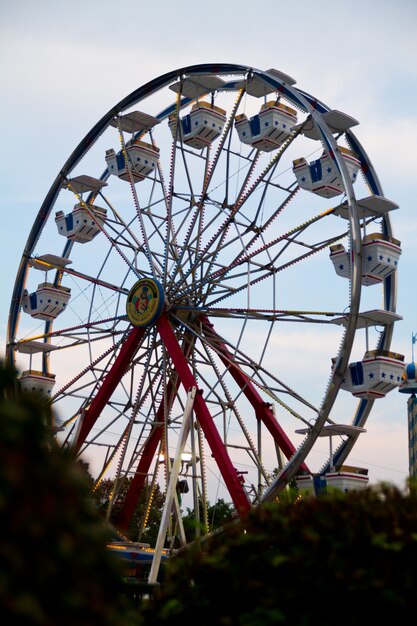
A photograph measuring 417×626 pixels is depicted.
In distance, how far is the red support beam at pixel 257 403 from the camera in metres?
23.7

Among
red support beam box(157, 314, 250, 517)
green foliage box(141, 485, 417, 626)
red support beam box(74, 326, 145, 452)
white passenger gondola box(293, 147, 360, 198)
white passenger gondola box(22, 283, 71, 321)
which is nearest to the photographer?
green foliage box(141, 485, 417, 626)

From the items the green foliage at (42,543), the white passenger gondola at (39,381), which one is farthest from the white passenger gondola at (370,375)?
the green foliage at (42,543)

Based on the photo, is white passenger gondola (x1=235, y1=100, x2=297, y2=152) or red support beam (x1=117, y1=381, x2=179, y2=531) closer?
white passenger gondola (x1=235, y1=100, x2=297, y2=152)

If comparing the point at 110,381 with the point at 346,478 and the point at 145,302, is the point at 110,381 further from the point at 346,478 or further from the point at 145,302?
the point at 346,478

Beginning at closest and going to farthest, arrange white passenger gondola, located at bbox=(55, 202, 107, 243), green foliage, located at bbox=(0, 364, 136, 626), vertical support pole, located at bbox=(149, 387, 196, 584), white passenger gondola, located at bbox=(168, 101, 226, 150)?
green foliage, located at bbox=(0, 364, 136, 626) < vertical support pole, located at bbox=(149, 387, 196, 584) < white passenger gondola, located at bbox=(168, 101, 226, 150) < white passenger gondola, located at bbox=(55, 202, 107, 243)

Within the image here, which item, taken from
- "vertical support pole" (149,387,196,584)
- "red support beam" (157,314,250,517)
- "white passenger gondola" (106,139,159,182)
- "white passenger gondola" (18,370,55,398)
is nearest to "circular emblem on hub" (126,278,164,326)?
"red support beam" (157,314,250,517)

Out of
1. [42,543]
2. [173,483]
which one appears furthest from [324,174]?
[42,543]

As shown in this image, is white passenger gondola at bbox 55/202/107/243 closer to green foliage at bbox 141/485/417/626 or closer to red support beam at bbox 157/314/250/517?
red support beam at bbox 157/314/250/517

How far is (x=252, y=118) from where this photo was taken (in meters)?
25.4

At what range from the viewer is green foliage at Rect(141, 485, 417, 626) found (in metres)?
7.70

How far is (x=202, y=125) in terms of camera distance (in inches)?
1032

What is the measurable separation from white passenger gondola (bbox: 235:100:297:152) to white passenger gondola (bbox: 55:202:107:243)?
5.81 meters

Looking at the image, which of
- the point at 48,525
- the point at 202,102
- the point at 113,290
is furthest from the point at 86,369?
the point at 48,525

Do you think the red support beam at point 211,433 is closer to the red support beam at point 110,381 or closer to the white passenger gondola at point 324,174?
the red support beam at point 110,381
